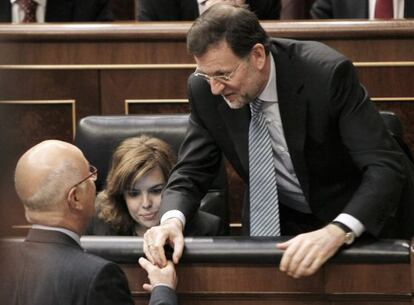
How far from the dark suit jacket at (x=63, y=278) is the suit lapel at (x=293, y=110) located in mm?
716

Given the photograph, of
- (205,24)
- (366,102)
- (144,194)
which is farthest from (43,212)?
(144,194)

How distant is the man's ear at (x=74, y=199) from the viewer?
125 centimetres

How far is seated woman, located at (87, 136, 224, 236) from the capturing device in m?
2.23

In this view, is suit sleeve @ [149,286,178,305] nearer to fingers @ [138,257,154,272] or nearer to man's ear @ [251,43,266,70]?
fingers @ [138,257,154,272]

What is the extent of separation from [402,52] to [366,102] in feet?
4.48

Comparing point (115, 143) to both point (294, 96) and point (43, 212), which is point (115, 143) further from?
point (43, 212)

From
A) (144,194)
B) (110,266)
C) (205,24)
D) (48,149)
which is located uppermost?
(205,24)

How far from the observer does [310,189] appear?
1.77 metres

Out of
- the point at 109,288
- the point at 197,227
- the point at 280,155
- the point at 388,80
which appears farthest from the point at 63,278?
the point at 388,80

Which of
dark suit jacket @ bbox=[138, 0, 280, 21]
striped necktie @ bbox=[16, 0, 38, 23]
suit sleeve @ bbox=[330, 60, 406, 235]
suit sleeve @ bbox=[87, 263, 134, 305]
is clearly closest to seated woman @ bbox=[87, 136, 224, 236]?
suit sleeve @ bbox=[330, 60, 406, 235]

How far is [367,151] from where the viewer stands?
5.25 feet

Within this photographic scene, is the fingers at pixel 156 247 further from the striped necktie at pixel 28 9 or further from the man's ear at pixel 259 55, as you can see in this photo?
the striped necktie at pixel 28 9

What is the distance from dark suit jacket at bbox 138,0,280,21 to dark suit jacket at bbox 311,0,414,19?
20 cm

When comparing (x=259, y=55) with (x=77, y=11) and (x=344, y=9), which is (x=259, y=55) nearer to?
(x=344, y=9)
